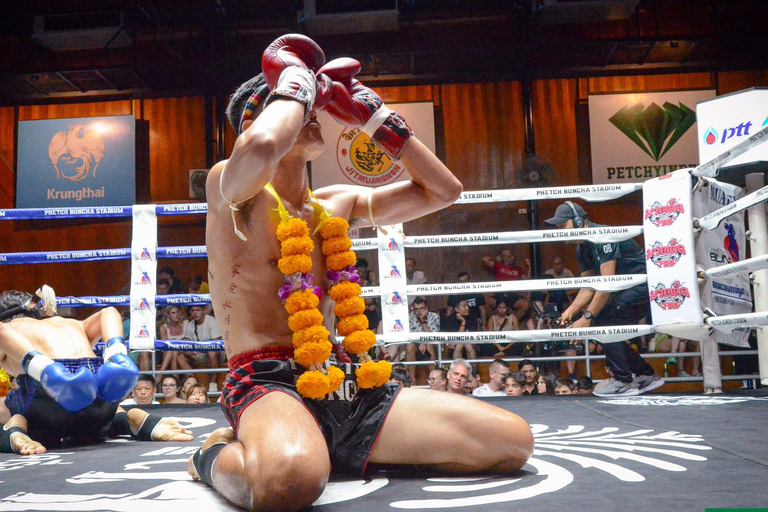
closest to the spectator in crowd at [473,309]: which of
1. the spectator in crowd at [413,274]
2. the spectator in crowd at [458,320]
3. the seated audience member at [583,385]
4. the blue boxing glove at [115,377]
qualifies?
the spectator in crowd at [458,320]

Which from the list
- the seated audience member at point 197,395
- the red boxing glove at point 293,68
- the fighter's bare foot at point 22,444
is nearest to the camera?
the red boxing glove at point 293,68

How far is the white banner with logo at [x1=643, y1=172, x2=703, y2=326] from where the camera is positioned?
3631mm

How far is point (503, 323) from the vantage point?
7.23m

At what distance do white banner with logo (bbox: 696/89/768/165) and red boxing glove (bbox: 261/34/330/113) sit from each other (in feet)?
9.18

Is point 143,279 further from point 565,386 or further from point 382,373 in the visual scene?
point 565,386

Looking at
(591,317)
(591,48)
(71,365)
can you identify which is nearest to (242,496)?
(71,365)

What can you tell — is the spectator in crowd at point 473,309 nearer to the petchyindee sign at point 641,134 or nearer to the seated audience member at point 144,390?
the petchyindee sign at point 641,134

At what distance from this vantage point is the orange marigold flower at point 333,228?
207 centimetres

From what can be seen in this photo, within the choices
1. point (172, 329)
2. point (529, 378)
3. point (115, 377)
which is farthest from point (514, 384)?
point (172, 329)

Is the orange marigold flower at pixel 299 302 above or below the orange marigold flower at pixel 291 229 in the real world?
below

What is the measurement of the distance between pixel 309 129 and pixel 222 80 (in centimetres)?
869

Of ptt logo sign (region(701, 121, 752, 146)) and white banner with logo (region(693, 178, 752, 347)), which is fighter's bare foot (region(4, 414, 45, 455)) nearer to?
white banner with logo (region(693, 178, 752, 347))

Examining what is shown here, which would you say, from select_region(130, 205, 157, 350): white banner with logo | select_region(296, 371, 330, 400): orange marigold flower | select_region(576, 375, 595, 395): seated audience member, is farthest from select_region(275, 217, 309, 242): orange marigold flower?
select_region(576, 375, 595, 395): seated audience member

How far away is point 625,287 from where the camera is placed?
3859 mm
